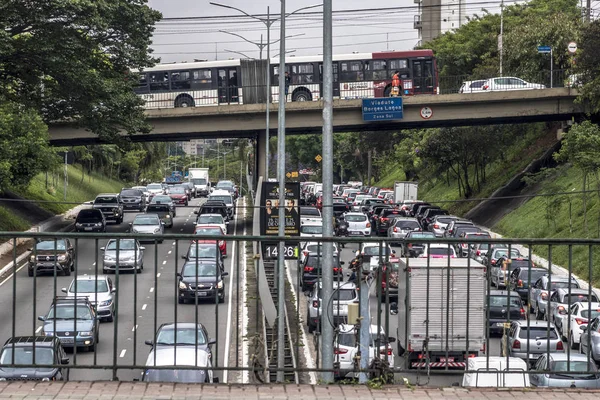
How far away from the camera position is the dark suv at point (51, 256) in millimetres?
9344

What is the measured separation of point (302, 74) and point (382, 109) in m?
8.17

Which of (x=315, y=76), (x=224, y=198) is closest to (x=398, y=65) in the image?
(x=315, y=76)

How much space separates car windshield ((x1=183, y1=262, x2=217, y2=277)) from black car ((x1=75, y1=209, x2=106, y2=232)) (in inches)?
1493

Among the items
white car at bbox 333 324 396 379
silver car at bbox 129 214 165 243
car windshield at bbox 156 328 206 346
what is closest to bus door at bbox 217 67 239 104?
silver car at bbox 129 214 165 243

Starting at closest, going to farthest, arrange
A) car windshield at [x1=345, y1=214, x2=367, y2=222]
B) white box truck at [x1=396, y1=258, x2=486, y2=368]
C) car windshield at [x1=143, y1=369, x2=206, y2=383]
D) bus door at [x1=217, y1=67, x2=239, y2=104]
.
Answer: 1. car windshield at [x1=143, y1=369, x2=206, y2=383]
2. white box truck at [x1=396, y1=258, x2=486, y2=368]
3. car windshield at [x1=345, y1=214, x2=367, y2=222]
4. bus door at [x1=217, y1=67, x2=239, y2=104]

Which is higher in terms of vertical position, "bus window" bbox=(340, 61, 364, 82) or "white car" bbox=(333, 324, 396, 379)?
"bus window" bbox=(340, 61, 364, 82)

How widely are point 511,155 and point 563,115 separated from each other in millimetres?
12124

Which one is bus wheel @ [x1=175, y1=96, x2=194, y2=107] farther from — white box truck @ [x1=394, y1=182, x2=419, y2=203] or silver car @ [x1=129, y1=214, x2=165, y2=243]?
white box truck @ [x1=394, y1=182, x2=419, y2=203]

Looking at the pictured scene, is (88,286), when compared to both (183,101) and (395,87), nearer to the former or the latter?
(395,87)

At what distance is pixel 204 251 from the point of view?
33.9 feet

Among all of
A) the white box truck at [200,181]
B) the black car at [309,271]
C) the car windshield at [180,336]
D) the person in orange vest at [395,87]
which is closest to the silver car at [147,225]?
the person in orange vest at [395,87]

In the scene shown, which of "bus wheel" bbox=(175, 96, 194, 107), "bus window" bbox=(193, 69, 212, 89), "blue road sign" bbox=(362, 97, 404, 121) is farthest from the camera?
"bus wheel" bbox=(175, 96, 194, 107)

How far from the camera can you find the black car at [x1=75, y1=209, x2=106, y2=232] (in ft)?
156

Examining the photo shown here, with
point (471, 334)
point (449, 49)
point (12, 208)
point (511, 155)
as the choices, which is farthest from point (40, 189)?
point (471, 334)
